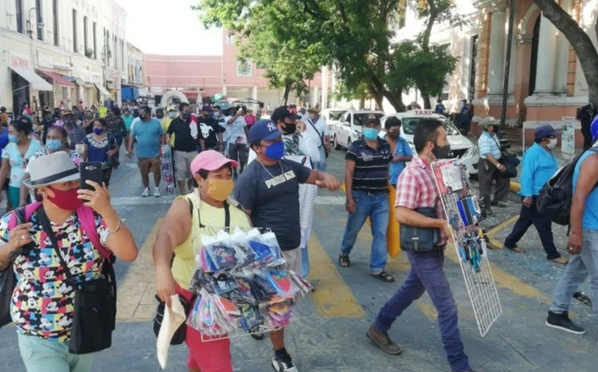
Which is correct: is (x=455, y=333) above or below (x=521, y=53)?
below

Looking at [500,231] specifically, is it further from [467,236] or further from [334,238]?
[467,236]

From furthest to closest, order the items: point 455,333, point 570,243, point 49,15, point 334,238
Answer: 1. point 49,15
2. point 334,238
3. point 570,243
4. point 455,333

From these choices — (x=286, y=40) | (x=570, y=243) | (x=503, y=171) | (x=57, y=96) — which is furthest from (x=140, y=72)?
(x=570, y=243)

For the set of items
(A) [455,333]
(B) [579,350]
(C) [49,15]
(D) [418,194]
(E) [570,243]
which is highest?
(C) [49,15]

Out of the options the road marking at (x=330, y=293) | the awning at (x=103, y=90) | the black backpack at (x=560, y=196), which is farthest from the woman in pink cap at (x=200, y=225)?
the awning at (x=103, y=90)

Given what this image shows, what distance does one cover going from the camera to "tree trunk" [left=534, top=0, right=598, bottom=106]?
1116 centimetres

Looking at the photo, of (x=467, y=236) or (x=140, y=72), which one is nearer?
(x=467, y=236)

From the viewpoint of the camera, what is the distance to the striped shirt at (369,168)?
635 centimetres

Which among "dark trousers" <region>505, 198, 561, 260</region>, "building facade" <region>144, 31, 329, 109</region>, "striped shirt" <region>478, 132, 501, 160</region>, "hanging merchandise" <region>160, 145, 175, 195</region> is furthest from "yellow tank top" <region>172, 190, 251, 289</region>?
"building facade" <region>144, 31, 329, 109</region>

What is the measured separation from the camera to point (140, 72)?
74500mm

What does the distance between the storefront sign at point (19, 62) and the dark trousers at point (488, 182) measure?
81.7 feet

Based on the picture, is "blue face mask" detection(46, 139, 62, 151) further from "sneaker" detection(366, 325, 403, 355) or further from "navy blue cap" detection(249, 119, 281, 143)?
"sneaker" detection(366, 325, 403, 355)

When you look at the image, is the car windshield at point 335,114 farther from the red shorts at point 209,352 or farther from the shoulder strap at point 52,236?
the shoulder strap at point 52,236

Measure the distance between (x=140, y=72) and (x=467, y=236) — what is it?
2967 inches
